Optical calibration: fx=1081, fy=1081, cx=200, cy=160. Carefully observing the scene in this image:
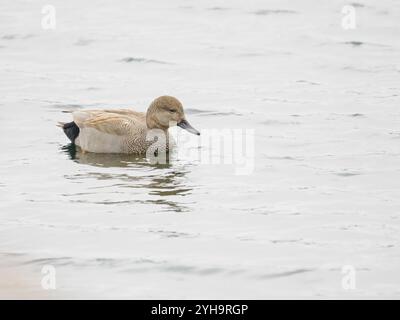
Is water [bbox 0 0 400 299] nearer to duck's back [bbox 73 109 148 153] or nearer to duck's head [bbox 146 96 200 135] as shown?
duck's back [bbox 73 109 148 153]

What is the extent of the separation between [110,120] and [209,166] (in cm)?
159

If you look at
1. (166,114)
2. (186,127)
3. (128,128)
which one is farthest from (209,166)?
(128,128)

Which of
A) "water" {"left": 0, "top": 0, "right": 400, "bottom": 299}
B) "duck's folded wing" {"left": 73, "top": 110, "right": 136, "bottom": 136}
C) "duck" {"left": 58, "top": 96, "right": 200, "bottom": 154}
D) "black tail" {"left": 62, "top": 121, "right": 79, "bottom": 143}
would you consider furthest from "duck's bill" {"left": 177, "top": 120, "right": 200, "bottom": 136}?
"black tail" {"left": 62, "top": 121, "right": 79, "bottom": 143}

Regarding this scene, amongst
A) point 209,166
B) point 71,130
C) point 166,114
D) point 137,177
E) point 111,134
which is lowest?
point 137,177

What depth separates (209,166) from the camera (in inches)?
508

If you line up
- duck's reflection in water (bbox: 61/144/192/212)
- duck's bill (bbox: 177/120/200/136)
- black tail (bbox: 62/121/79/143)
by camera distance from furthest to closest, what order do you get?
black tail (bbox: 62/121/79/143) → duck's bill (bbox: 177/120/200/136) → duck's reflection in water (bbox: 61/144/192/212)

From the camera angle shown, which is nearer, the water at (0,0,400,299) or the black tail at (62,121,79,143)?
the water at (0,0,400,299)

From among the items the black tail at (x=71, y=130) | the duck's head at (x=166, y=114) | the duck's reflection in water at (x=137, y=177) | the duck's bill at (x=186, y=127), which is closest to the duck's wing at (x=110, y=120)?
the black tail at (x=71, y=130)

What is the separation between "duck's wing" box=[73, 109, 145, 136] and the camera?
1362 centimetres

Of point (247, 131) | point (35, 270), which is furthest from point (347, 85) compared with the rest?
point (35, 270)

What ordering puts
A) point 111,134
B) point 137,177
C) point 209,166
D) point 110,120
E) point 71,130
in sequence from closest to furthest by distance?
point 137,177 → point 209,166 → point 111,134 → point 110,120 → point 71,130

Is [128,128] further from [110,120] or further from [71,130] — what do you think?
[71,130]

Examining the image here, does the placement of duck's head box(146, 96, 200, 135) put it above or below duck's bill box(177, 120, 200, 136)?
above

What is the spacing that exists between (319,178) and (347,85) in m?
4.94
